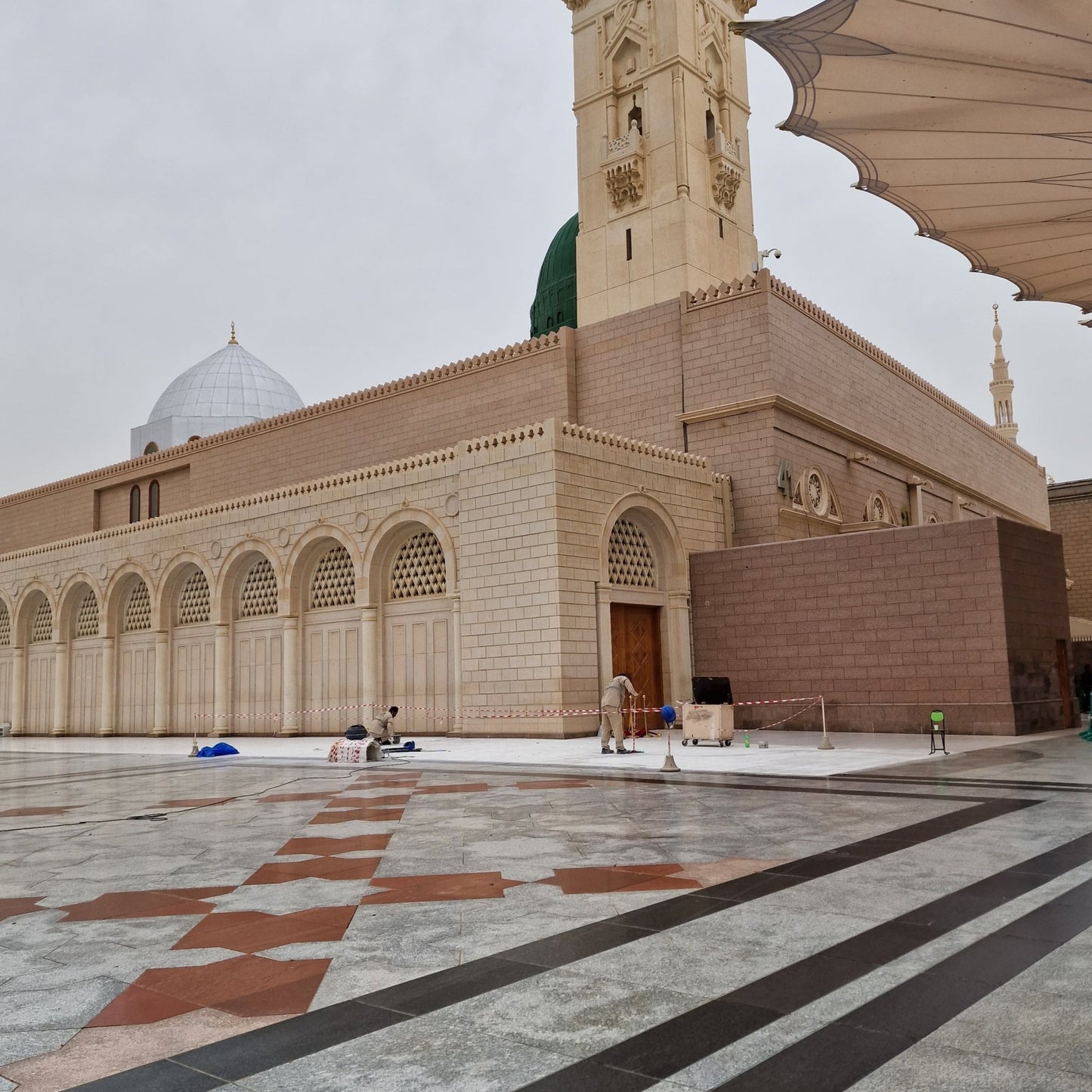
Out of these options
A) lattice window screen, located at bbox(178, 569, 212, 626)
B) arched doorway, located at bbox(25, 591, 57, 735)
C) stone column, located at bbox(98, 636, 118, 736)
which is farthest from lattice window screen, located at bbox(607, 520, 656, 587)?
arched doorway, located at bbox(25, 591, 57, 735)

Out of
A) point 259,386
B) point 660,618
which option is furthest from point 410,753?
point 259,386

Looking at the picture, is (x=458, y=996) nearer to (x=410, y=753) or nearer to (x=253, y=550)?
(x=410, y=753)

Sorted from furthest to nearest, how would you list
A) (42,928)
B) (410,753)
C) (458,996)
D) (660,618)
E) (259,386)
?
(259,386) → (660,618) → (410,753) → (42,928) → (458,996)

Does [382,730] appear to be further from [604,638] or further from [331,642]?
[331,642]

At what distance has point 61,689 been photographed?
27.3 m

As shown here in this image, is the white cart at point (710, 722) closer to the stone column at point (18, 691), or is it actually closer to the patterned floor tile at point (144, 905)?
the patterned floor tile at point (144, 905)

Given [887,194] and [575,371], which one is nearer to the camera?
[887,194]

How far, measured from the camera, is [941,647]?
16125mm

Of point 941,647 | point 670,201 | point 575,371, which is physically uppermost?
point 670,201

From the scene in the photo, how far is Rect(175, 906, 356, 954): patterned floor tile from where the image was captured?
13.1ft

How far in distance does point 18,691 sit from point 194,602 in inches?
333

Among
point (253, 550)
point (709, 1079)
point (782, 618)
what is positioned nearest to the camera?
point (709, 1079)

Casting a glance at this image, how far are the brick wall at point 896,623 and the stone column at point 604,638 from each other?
100 inches

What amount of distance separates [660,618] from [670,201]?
10.5m
